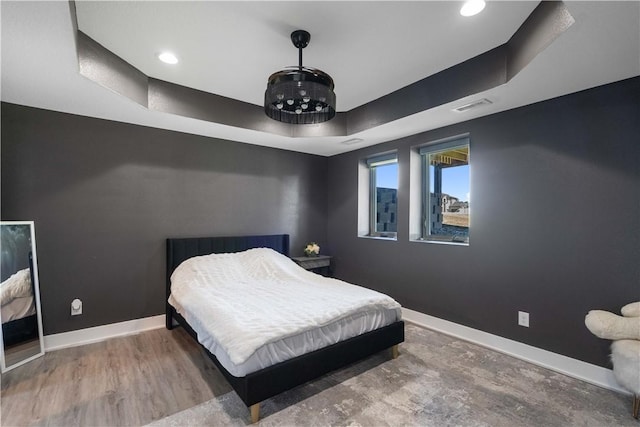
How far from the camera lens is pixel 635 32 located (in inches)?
63.5

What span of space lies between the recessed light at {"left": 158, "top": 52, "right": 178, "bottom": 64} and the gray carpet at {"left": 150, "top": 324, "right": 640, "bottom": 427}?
264 centimetres

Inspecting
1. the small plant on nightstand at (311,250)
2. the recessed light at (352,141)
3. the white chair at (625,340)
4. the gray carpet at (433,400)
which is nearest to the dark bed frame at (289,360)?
the gray carpet at (433,400)

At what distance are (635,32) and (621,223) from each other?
4.37 ft

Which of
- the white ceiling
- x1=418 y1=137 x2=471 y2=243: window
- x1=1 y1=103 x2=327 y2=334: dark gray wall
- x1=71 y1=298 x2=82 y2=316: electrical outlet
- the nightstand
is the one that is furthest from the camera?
the nightstand

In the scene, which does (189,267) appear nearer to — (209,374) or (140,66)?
(209,374)

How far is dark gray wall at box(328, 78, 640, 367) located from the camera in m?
2.19

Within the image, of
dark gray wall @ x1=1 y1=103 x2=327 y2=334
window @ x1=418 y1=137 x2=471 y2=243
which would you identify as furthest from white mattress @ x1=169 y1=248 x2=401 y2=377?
window @ x1=418 y1=137 x2=471 y2=243

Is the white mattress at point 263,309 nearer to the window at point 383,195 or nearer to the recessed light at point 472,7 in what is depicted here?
the window at point 383,195

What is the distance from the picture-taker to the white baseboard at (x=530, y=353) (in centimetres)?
223

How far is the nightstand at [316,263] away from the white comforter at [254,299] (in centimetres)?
61

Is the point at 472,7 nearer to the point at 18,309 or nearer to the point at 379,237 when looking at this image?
the point at 379,237

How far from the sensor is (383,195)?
4387mm

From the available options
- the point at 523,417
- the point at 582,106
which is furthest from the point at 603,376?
the point at 582,106

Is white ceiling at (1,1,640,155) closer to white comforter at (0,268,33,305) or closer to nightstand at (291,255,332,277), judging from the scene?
white comforter at (0,268,33,305)
